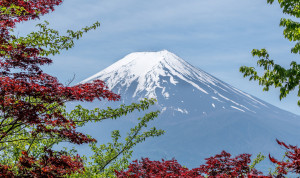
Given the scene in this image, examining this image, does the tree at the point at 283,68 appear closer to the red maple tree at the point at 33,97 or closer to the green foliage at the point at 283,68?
the green foliage at the point at 283,68

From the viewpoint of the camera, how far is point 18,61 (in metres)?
6.60

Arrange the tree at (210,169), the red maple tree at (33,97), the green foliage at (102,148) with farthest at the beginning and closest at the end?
the green foliage at (102,148) → the tree at (210,169) → the red maple tree at (33,97)

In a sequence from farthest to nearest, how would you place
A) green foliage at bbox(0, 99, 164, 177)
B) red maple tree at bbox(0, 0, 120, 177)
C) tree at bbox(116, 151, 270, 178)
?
green foliage at bbox(0, 99, 164, 177)
tree at bbox(116, 151, 270, 178)
red maple tree at bbox(0, 0, 120, 177)

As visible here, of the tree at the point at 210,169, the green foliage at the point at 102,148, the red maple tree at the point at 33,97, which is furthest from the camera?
the green foliage at the point at 102,148

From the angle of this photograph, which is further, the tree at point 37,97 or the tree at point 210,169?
the tree at point 210,169

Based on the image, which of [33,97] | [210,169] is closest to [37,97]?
[33,97]

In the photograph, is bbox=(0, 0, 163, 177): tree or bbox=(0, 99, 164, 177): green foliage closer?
bbox=(0, 0, 163, 177): tree

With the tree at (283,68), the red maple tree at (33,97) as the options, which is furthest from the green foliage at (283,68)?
the red maple tree at (33,97)

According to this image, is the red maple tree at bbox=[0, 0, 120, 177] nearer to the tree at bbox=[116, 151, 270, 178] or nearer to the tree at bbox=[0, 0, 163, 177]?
the tree at bbox=[0, 0, 163, 177]

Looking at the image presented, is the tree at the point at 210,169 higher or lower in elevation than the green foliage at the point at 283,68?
lower

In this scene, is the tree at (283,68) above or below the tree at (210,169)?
above

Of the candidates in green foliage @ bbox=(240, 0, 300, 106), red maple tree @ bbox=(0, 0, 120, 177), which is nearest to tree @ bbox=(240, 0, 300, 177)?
green foliage @ bbox=(240, 0, 300, 106)

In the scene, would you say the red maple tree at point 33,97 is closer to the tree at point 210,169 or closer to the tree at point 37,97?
the tree at point 37,97

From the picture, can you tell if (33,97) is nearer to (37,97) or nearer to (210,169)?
(37,97)
